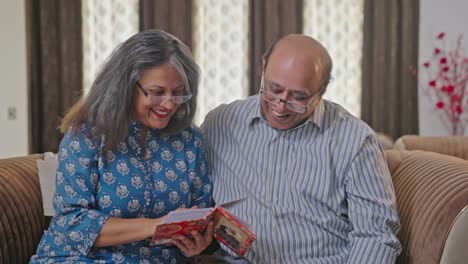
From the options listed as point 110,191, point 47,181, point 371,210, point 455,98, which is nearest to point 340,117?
point 371,210

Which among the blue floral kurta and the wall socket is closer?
the blue floral kurta

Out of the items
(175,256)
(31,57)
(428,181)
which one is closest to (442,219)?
(428,181)

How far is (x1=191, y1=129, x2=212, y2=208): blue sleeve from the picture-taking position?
6.10 feet

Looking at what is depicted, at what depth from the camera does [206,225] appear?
5.39ft

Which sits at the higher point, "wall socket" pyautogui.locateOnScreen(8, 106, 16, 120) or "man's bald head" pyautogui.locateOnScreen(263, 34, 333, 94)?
"man's bald head" pyautogui.locateOnScreen(263, 34, 333, 94)

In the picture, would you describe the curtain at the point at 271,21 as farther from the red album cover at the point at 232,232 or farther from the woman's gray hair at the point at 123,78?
→ the red album cover at the point at 232,232

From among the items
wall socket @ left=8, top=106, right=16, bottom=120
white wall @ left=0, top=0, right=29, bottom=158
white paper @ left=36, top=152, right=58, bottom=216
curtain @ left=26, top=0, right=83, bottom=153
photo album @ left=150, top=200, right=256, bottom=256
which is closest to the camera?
photo album @ left=150, top=200, right=256, bottom=256

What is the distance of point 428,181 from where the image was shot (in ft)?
5.47

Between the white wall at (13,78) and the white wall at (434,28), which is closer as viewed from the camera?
the white wall at (13,78)

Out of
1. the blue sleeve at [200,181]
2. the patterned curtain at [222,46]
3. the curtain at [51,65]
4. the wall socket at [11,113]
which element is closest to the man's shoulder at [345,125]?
the blue sleeve at [200,181]

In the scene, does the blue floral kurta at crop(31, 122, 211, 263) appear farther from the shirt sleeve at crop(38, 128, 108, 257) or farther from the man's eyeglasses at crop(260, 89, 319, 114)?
the man's eyeglasses at crop(260, 89, 319, 114)

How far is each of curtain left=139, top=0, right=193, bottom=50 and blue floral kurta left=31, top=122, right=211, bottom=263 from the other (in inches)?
136

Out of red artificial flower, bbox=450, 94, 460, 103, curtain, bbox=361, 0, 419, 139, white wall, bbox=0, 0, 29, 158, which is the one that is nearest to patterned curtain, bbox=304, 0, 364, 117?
curtain, bbox=361, 0, 419, 139

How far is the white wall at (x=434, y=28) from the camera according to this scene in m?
5.13
